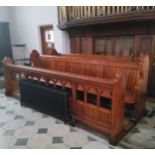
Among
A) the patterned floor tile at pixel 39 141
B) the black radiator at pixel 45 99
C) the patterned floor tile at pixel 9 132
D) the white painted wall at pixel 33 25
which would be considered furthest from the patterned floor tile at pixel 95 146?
the white painted wall at pixel 33 25

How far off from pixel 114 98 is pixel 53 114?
1.17 meters

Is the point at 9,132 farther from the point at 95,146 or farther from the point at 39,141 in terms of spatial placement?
the point at 95,146

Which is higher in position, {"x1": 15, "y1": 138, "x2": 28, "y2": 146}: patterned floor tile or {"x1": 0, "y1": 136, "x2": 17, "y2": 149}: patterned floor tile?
{"x1": 15, "y1": 138, "x2": 28, "y2": 146}: patterned floor tile

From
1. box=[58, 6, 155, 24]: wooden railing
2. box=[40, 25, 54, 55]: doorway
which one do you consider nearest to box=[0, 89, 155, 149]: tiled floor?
box=[58, 6, 155, 24]: wooden railing

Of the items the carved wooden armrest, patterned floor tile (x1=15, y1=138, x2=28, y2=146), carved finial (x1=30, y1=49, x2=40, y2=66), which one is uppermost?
carved finial (x1=30, y1=49, x2=40, y2=66)

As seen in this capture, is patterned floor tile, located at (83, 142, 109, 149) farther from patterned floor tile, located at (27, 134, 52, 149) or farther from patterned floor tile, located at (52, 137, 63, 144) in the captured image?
patterned floor tile, located at (27, 134, 52, 149)

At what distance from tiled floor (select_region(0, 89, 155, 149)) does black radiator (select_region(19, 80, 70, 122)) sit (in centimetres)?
16

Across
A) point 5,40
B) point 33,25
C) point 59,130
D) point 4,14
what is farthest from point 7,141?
point 4,14

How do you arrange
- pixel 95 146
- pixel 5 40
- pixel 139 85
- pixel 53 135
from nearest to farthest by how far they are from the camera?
pixel 95 146 → pixel 53 135 → pixel 139 85 → pixel 5 40

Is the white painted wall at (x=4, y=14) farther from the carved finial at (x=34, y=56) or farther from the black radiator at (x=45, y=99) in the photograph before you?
the black radiator at (x=45, y=99)

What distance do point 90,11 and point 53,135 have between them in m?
2.94

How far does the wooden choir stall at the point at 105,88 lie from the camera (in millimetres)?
2178

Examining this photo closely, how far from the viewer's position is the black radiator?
262cm

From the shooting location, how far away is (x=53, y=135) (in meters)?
2.42
